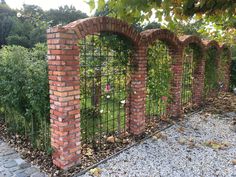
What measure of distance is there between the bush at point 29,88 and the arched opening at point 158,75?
7.47 feet

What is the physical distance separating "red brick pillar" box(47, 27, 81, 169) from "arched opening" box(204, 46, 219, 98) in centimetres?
548

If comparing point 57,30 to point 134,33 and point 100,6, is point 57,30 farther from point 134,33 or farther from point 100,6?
point 134,33

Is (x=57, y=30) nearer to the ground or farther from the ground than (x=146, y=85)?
farther from the ground

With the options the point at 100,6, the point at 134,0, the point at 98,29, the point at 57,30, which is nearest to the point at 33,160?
the point at 57,30

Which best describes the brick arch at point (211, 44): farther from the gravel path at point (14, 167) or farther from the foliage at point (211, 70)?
the gravel path at point (14, 167)

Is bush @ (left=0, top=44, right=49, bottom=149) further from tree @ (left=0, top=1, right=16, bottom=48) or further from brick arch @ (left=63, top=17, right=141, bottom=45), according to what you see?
tree @ (left=0, top=1, right=16, bottom=48)

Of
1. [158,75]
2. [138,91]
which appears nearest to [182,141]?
[138,91]

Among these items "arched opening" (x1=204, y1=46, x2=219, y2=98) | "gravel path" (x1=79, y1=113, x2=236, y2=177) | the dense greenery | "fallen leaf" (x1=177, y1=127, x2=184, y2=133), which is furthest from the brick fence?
the dense greenery

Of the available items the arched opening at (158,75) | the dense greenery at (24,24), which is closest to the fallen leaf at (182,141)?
the arched opening at (158,75)

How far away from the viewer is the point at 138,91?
427 centimetres

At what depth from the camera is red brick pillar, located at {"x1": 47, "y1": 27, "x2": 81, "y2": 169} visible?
2.82 meters

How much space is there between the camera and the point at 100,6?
247cm

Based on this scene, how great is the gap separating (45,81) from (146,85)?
2345 millimetres

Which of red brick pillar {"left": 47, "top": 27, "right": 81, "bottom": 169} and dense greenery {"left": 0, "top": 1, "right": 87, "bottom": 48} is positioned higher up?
dense greenery {"left": 0, "top": 1, "right": 87, "bottom": 48}
